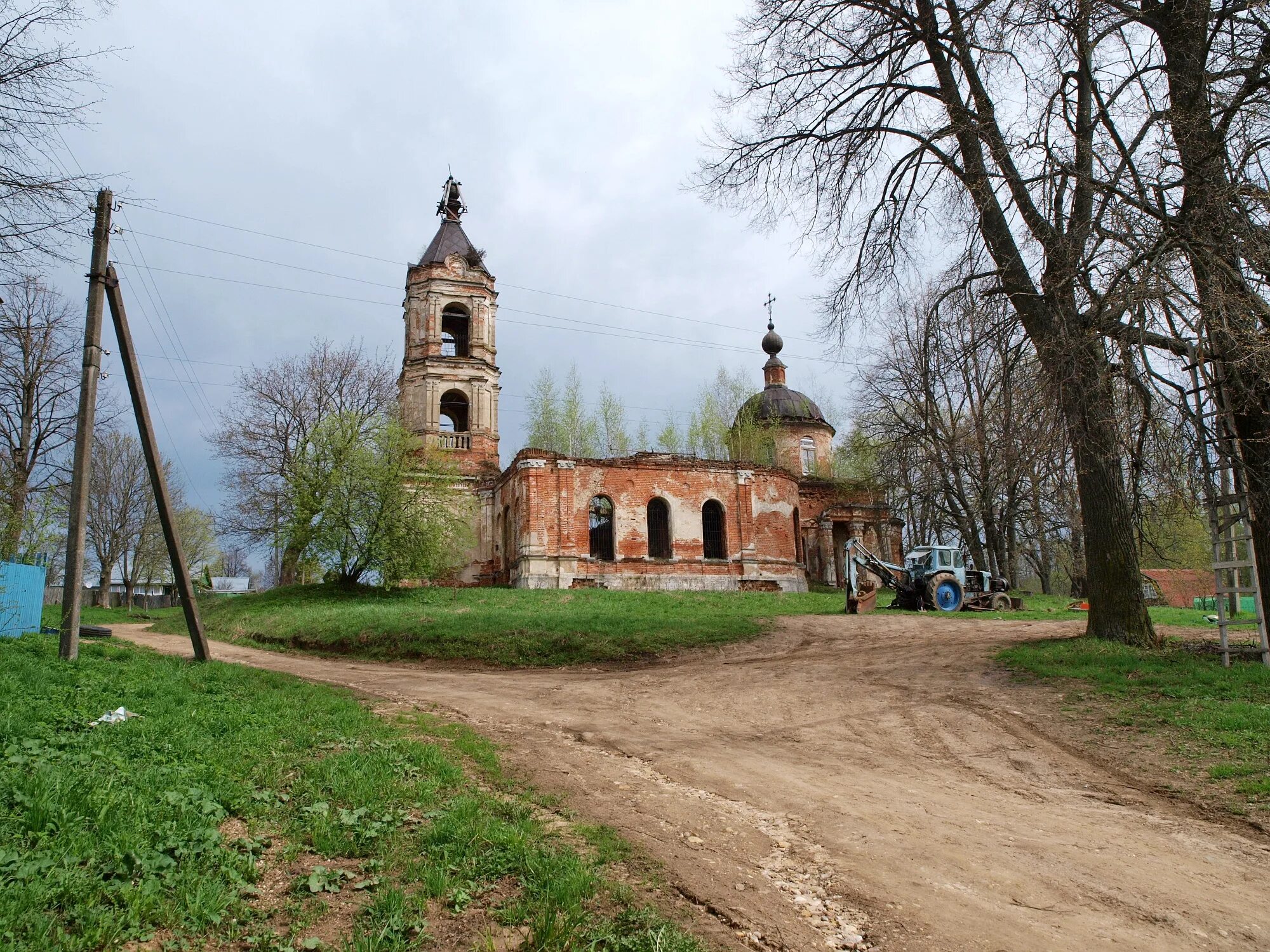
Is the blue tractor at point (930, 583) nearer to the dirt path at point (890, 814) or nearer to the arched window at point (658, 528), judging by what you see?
the arched window at point (658, 528)

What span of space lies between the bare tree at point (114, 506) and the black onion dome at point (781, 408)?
107 feet

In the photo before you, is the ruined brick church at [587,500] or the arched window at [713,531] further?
the arched window at [713,531]

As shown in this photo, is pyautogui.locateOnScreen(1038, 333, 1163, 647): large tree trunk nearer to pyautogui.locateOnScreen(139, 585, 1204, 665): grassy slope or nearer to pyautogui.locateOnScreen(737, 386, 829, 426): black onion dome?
pyautogui.locateOnScreen(139, 585, 1204, 665): grassy slope

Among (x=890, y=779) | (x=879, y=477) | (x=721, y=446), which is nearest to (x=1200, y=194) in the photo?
(x=890, y=779)

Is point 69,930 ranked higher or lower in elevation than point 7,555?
lower

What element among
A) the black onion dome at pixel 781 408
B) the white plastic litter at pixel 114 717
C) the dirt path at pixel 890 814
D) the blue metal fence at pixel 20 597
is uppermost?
the black onion dome at pixel 781 408

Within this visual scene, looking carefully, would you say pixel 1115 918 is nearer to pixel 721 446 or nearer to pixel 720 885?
pixel 720 885

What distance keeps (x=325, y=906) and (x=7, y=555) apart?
14109mm

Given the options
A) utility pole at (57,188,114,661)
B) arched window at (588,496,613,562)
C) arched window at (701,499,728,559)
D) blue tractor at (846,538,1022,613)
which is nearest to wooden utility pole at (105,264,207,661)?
utility pole at (57,188,114,661)

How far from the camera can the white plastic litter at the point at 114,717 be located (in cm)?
636

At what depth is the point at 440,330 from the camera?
3631 cm

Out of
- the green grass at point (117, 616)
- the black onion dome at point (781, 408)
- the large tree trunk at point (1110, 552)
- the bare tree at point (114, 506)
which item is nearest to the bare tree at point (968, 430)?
the large tree trunk at point (1110, 552)

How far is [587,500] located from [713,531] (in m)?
5.88

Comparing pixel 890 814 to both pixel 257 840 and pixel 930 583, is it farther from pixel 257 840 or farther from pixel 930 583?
pixel 930 583
